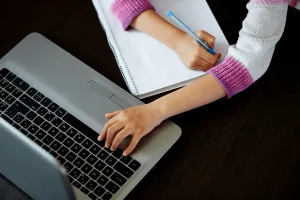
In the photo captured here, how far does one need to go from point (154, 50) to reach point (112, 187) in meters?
0.29

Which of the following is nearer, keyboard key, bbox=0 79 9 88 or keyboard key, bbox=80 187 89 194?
keyboard key, bbox=80 187 89 194

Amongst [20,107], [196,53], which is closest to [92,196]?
[20,107]

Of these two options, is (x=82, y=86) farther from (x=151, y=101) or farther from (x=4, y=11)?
A: (x=4, y=11)

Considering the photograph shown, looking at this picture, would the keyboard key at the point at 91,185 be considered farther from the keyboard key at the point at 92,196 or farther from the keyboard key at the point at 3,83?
the keyboard key at the point at 3,83

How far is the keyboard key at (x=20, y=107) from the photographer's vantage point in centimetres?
84

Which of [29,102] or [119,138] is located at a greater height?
[29,102]

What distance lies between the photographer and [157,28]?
917 mm

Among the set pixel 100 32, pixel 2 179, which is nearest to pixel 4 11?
pixel 100 32

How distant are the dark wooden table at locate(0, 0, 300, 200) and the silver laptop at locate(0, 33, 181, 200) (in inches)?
1.0

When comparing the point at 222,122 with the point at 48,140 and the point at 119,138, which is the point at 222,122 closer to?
the point at 119,138

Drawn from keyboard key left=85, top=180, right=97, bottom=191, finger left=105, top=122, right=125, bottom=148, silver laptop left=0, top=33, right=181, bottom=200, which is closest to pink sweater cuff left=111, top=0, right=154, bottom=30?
silver laptop left=0, top=33, right=181, bottom=200

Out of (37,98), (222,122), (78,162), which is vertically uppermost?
(37,98)

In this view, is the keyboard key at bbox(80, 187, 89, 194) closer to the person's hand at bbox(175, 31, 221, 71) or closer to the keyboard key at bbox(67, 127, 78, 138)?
the keyboard key at bbox(67, 127, 78, 138)

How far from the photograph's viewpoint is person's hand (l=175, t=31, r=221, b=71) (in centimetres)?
88
